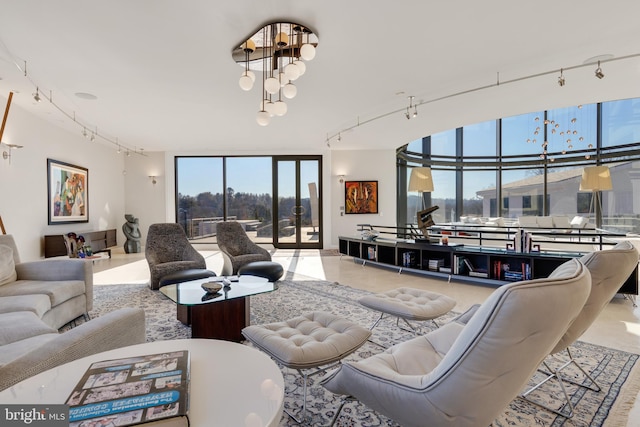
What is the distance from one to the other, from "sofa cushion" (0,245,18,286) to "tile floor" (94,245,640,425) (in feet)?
6.75

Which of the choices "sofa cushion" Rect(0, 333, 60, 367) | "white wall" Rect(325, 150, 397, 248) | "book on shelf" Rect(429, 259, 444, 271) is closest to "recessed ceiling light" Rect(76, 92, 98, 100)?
"sofa cushion" Rect(0, 333, 60, 367)

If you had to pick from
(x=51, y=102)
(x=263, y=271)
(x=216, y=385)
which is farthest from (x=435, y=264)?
(x=51, y=102)

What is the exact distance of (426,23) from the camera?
3014mm

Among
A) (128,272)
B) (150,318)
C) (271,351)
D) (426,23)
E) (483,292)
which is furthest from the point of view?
(128,272)

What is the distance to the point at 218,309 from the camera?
107 inches

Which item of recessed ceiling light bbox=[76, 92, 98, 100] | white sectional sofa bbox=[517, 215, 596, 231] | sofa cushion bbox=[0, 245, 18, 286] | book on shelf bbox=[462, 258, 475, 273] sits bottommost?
book on shelf bbox=[462, 258, 475, 273]

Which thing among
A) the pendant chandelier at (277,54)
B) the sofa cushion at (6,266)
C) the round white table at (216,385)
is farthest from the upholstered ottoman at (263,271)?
the round white table at (216,385)

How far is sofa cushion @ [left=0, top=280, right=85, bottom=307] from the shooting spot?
2685mm

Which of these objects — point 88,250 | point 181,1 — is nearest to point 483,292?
point 181,1

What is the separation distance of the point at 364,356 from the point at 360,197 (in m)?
6.86

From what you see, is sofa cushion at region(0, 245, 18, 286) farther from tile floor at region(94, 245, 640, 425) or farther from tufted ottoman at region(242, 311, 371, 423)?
tufted ottoman at region(242, 311, 371, 423)

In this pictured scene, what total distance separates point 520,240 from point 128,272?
649 centimetres

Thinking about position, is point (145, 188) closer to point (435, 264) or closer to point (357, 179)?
point (357, 179)

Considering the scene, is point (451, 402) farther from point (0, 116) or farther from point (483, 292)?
point (0, 116)
